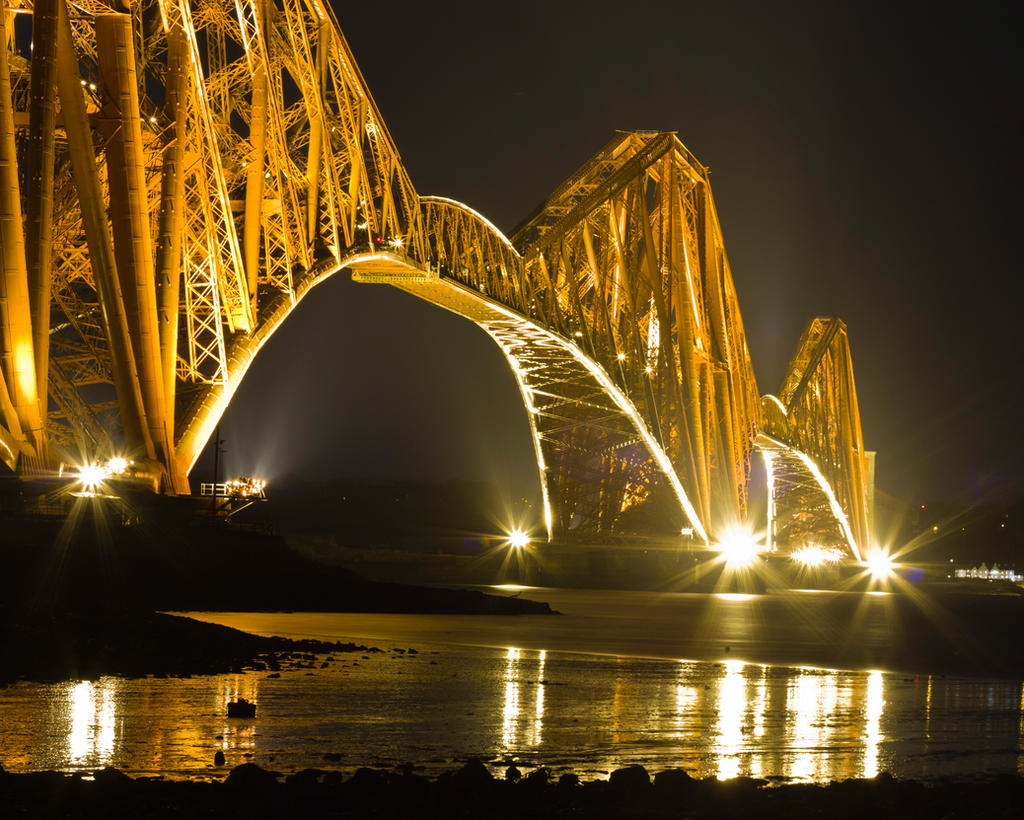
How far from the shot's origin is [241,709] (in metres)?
15.8

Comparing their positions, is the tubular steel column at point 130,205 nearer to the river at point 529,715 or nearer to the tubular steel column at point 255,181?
the river at point 529,715

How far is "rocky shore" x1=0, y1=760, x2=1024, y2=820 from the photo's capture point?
424 inches

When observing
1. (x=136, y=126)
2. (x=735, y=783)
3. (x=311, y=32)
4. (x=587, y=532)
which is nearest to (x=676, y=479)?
(x=587, y=532)

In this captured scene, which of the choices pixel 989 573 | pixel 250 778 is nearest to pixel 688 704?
pixel 250 778

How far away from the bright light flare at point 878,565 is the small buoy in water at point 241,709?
299 feet

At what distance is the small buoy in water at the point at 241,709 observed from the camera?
1570 cm

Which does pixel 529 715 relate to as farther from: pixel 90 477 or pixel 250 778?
pixel 90 477

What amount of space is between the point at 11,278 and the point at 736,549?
52545 millimetres

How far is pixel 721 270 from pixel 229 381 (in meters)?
47.5

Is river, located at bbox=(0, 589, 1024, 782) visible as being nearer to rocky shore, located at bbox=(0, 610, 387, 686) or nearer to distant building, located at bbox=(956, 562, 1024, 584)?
rocky shore, located at bbox=(0, 610, 387, 686)

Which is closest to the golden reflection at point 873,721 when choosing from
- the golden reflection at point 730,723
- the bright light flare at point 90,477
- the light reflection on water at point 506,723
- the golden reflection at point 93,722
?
the light reflection on water at point 506,723

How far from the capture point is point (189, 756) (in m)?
13.2

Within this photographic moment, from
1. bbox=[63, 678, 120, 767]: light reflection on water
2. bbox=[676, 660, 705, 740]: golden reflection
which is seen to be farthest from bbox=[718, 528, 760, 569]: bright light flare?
bbox=[63, 678, 120, 767]: light reflection on water

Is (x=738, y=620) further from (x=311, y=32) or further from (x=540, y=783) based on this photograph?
(x=540, y=783)
